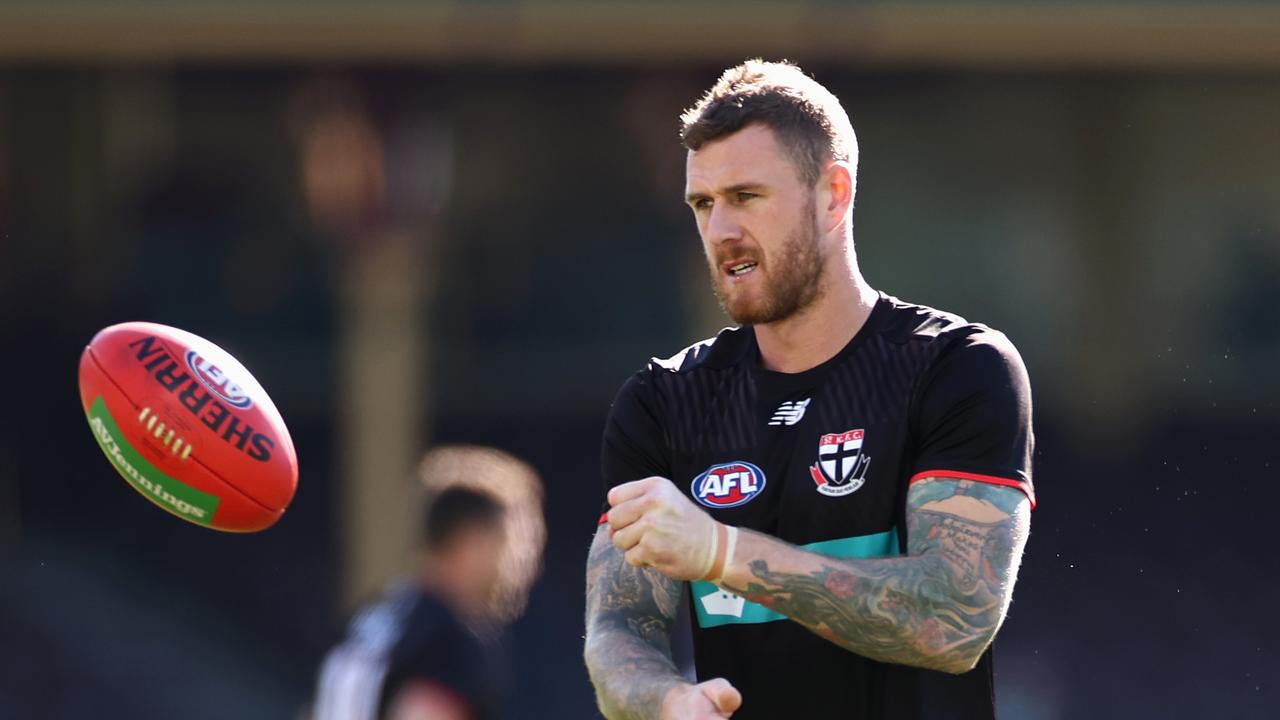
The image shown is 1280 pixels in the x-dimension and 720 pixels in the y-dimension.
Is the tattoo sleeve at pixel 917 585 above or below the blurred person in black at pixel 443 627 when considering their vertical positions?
above

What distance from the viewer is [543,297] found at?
42.9 feet

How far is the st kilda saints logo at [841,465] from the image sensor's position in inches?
117

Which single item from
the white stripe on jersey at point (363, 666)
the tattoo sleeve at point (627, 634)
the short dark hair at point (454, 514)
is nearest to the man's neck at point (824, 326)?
the tattoo sleeve at point (627, 634)

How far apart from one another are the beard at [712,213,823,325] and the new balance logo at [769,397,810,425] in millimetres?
153

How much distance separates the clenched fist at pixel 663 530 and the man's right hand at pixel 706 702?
175 millimetres

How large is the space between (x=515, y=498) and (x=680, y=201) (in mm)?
7530

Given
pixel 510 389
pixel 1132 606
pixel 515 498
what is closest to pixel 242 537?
pixel 510 389

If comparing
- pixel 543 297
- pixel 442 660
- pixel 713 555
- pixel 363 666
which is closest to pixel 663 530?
pixel 713 555

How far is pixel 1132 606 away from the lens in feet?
41.2

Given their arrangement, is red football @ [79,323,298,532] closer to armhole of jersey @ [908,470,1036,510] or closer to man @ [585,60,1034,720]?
man @ [585,60,1034,720]

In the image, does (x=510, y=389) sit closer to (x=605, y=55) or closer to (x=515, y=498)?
(x=605, y=55)

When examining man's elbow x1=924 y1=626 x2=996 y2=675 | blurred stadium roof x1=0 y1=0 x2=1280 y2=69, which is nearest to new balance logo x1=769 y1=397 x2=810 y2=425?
man's elbow x1=924 y1=626 x2=996 y2=675

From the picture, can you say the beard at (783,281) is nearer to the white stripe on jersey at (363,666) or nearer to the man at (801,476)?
the man at (801,476)

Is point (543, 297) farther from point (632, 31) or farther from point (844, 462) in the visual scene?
point (844, 462)
